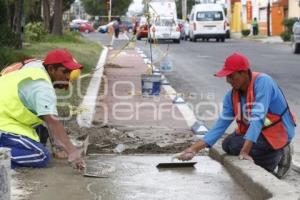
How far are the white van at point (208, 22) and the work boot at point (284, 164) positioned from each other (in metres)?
38.6

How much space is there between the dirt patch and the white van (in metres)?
35.7

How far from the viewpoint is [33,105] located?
6.11 meters

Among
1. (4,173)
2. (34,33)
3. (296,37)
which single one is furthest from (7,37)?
(4,173)

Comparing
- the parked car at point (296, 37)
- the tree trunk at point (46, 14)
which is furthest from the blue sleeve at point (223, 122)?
the tree trunk at point (46, 14)

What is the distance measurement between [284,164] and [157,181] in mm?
1342

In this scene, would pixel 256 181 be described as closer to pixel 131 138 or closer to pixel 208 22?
pixel 131 138

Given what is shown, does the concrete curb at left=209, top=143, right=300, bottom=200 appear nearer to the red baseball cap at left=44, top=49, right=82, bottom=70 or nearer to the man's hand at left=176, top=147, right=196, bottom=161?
the man's hand at left=176, top=147, right=196, bottom=161

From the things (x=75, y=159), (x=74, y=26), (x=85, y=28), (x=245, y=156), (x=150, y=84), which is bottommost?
(x=85, y=28)

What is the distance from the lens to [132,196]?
5.77 meters

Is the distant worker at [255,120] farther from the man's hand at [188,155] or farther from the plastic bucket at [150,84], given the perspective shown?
the plastic bucket at [150,84]

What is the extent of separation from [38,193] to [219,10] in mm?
41038

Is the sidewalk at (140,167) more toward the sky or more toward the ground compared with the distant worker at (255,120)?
more toward the ground

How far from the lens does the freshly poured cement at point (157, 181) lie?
5836 millimetres

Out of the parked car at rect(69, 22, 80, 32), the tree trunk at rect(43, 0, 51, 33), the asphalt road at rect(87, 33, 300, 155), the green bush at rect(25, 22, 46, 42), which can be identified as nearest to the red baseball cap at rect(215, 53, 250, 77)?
the asphalt road at rect(87, 33, 300, 155)
